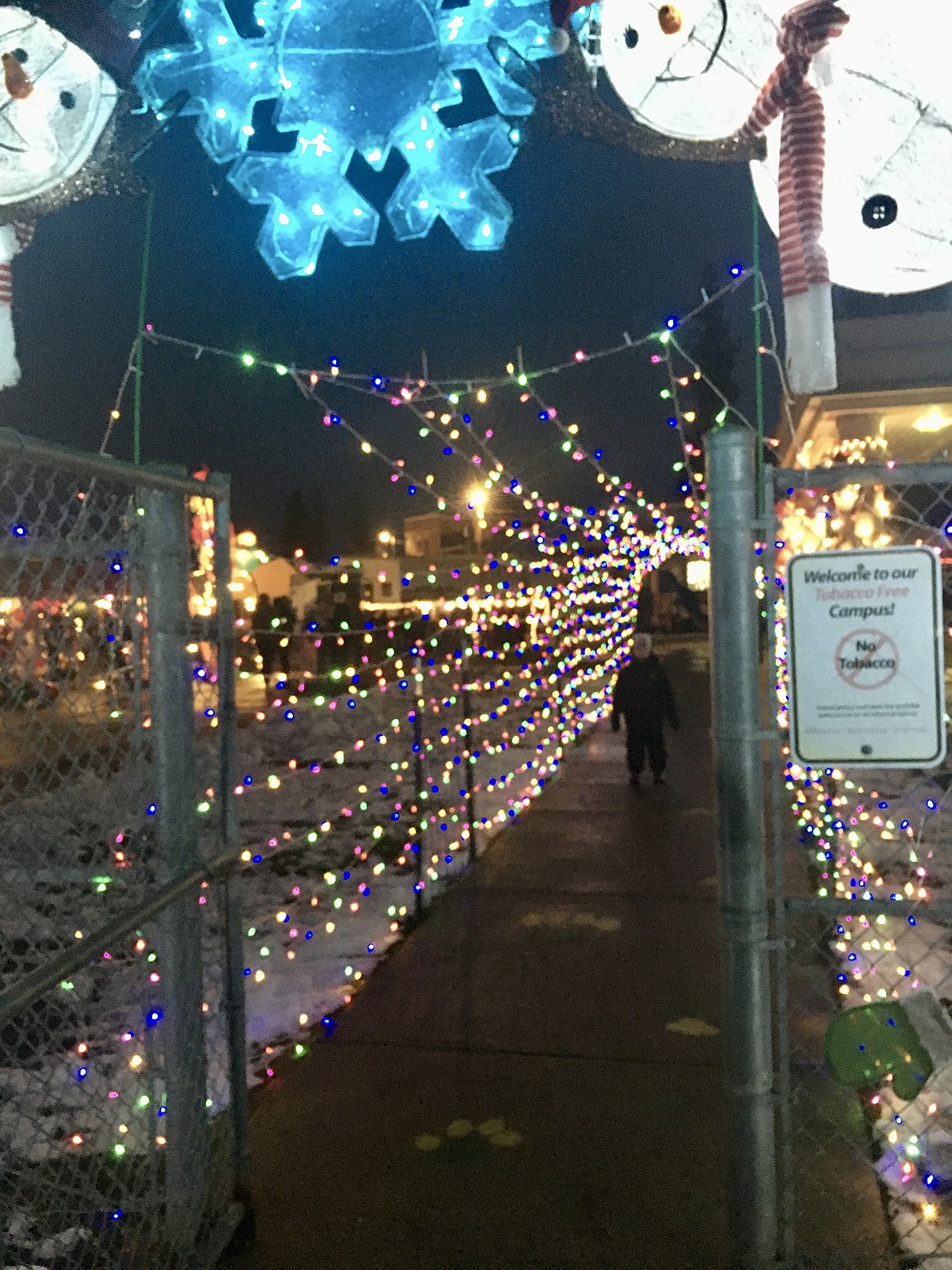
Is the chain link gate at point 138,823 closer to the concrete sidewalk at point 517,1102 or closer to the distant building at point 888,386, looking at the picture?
the concrete sidewalk at point 517,1102

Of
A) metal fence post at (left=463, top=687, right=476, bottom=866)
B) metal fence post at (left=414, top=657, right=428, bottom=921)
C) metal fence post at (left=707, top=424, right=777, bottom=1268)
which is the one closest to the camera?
metal fence post at (left=707, top=424, right=777, bottom=1268)

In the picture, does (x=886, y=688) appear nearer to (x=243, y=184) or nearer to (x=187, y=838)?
(x=187, y=838)

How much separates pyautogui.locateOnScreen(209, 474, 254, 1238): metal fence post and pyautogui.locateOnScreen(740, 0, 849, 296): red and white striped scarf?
2.08 m

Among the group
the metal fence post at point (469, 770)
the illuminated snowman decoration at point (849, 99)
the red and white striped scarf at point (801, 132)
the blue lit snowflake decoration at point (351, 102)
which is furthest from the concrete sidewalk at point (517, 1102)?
the blue lit snowflake decoration at point (351, 102)

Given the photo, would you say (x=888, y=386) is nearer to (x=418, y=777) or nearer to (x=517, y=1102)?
(x=418, y=777)

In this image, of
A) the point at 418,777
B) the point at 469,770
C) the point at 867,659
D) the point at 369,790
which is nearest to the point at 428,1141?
the point at 867,659

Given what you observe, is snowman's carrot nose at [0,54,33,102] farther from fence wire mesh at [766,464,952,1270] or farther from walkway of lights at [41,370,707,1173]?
fence wire mesh at [766,464,952,1270]

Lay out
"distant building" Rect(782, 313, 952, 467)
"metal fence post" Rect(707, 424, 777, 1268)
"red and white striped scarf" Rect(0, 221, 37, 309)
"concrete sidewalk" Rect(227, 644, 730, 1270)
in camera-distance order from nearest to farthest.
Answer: "metal fence post" Rect(707, 424, 777, 1268) → "concrete sidewalk" Rect(227, 644, 730, 1270) → "red and white striped scarf" Rect(0, 221, 37, 309) → "distant building" Rect(782, 313, 952, 467)

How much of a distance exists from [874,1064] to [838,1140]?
1.21 metres

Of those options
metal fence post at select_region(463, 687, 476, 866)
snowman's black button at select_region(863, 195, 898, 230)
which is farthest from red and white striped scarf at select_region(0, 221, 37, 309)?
metal fence post at select_region(463, 687, 476, 866)

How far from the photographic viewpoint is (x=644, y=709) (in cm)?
947

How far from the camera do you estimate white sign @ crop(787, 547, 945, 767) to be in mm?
2402

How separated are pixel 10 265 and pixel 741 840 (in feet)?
12.2

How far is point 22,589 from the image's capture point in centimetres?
307
